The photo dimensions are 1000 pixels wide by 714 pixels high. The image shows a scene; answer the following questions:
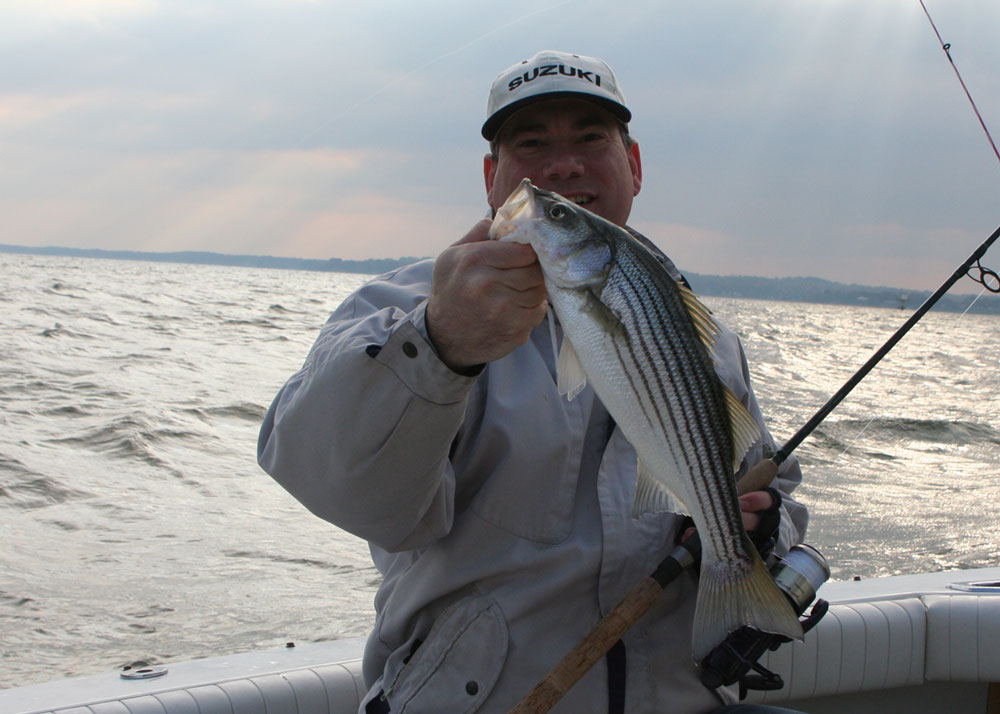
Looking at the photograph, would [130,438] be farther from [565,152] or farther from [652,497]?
[652,497]

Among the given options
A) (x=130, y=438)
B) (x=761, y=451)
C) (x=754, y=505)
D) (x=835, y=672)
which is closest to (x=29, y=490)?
(x=130, y=438)

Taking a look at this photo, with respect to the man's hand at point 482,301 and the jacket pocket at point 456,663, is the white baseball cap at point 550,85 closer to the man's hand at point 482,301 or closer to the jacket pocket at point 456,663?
the man's hand at point 482,301

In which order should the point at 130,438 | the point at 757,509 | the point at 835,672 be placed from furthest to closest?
the point at 130,438 < the point at 835,672 < the point at 757,509

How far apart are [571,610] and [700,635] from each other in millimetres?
349

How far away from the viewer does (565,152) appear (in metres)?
2.67

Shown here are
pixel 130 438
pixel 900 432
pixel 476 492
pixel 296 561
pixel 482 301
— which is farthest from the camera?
pixel 900 432

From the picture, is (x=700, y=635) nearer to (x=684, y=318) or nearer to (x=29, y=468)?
(x=684, y=318)

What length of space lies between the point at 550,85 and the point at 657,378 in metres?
1.11

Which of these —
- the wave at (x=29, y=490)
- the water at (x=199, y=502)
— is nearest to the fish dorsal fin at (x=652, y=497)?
the water at (x=199, y=502)

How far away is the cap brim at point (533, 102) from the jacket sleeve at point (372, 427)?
935mm

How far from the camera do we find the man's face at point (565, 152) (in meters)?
2.64

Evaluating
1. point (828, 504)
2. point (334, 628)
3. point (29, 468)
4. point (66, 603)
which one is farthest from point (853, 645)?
point (29, 468)

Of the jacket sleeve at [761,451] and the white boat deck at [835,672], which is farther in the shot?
the white boat deck at [835,672]

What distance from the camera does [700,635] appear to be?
1.96 metres
